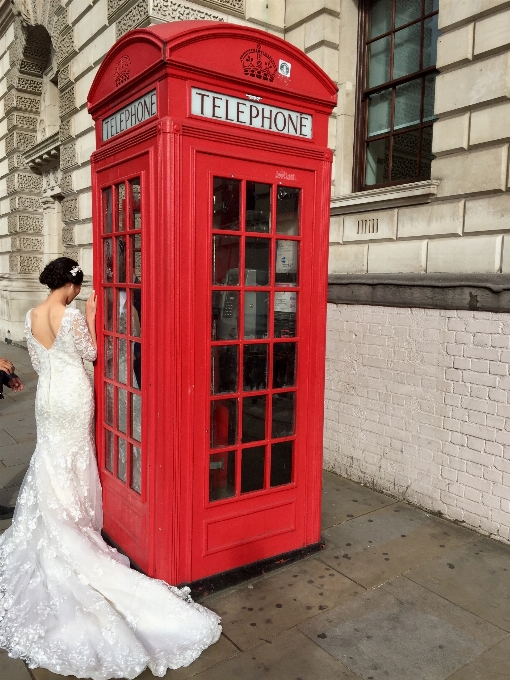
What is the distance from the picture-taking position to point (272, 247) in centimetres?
319

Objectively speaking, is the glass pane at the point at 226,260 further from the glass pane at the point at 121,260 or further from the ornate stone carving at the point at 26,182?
the ornate stone carving at the point at 26,182

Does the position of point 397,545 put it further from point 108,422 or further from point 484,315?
point 108,422

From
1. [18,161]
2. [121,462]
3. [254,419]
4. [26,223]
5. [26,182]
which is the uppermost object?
[18,161]

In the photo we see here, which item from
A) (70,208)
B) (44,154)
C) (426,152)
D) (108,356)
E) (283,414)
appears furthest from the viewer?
(44,154)

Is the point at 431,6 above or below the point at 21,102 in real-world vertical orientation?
below

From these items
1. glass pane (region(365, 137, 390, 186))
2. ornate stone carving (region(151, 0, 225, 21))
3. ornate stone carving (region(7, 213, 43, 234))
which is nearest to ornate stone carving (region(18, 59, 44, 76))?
ornate stone carving (region(7, 213, 43, 234))

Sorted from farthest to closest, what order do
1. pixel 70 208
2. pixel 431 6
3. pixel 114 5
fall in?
pixel 70 208
pixel 114 5
pixel 431 6

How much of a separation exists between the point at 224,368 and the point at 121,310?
2.57ft

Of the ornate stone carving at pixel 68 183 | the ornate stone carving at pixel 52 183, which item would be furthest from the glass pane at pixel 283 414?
the ornate stone carving at pixel 52 183

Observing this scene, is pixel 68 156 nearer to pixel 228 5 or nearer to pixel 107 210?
pixel 228 5

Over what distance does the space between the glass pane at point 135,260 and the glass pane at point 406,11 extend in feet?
12.3

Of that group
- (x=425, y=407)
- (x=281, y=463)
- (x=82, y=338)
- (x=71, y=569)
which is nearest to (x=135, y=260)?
(x=82, y=338)

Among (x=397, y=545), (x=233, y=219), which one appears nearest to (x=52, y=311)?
(x=233, y=219)

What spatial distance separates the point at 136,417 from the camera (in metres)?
3.29
